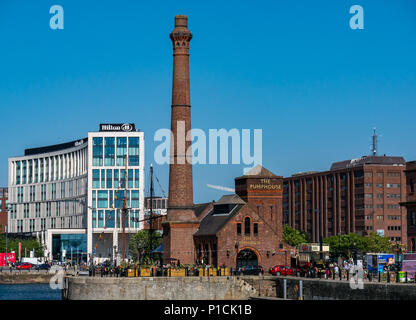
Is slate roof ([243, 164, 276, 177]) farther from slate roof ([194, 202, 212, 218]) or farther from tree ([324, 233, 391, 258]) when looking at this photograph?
tree ([324, 233, 391, 258])

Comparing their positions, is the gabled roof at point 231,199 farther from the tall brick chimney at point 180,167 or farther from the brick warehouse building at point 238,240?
the tall brick chimney at point 180,167

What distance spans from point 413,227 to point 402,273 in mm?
31926

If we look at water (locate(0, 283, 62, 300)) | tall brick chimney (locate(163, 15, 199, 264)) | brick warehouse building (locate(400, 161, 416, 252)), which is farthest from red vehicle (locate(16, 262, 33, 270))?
brick warehouse building (locate(400, 161, 416, 252))

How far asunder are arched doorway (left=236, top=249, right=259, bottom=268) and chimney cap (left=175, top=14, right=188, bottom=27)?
3140 centimetres

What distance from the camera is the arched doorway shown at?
117000 millimetres

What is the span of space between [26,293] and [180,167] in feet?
100

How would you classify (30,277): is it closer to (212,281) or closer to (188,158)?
(188,158)

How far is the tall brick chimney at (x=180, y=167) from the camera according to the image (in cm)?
11162

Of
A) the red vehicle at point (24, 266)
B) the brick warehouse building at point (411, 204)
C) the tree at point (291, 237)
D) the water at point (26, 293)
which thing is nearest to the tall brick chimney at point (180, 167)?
the water at point (26, 293)

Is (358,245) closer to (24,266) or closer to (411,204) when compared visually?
(24,266)

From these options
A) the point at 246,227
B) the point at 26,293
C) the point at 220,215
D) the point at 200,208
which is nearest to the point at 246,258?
the point at 246,227

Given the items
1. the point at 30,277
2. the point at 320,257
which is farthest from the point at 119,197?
the point at 320,257

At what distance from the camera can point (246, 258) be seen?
117 meters
